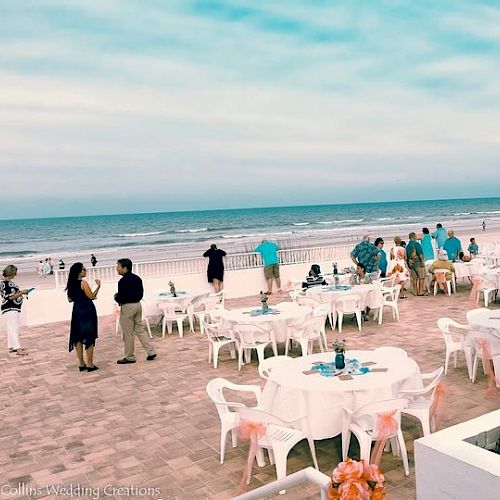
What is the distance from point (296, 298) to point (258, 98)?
18.7m

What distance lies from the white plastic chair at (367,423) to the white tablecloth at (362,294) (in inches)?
205

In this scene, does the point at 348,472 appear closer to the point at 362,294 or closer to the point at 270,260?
the point at 362,294

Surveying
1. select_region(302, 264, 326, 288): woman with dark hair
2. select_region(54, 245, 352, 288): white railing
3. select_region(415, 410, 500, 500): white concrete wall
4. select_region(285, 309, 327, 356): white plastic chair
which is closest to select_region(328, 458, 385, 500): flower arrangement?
select_region(415, 410, 500, 500): white concrete wall

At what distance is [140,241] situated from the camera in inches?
1710

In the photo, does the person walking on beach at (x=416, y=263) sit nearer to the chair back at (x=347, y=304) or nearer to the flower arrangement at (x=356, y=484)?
the chair back at (x=347, y=304)

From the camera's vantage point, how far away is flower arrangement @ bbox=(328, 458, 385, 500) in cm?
194

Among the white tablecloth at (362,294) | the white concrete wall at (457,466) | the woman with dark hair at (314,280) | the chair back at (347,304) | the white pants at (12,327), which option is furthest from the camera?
the woman with dark hair at (314,280)

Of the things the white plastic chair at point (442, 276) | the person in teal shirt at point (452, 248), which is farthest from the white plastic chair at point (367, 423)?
the person in teal shirt at point (452, 248)

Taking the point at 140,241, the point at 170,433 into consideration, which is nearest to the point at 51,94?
the point at 170,433

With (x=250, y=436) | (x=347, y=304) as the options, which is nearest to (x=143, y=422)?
(x=250, y=436)

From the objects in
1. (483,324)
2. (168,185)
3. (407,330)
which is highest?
(168,185)

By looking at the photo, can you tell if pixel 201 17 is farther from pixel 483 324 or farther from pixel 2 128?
pixel 2 128

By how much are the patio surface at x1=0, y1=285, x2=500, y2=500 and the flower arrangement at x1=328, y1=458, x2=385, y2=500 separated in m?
2.04

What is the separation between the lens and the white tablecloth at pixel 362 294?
9.48m
